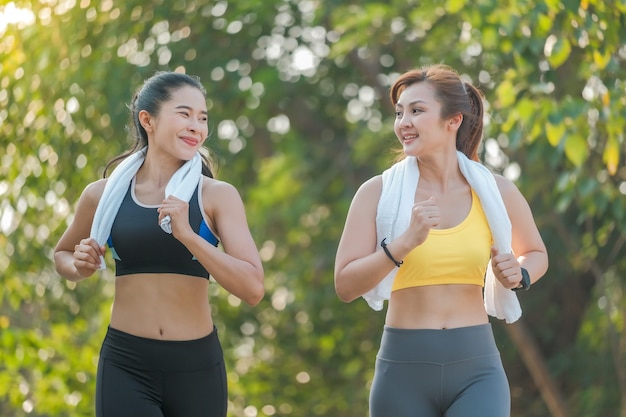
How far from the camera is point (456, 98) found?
368 cm

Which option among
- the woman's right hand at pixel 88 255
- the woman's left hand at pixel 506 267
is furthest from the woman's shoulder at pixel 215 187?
the woman's left hand at pixel 506 267

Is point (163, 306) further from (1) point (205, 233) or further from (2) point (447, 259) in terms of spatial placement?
(2) point (447, 259)

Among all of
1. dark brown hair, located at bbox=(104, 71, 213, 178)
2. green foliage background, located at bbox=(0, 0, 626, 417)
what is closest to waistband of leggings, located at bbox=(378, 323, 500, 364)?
dark brown hair, located at bbox=(104, 71, 213, 178)

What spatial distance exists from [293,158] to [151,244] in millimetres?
6634

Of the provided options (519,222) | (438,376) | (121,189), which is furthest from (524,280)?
(121,189)

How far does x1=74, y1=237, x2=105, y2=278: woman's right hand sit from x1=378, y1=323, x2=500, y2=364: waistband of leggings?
0.88 metres

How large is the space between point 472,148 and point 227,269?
0.92 m

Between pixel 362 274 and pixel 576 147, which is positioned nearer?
pixel 362 274

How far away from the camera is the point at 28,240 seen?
8.55 meters

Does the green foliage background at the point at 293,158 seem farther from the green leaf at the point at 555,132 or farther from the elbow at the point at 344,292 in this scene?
the elbow at the point at 344,292

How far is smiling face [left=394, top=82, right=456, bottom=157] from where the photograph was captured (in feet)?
11.8

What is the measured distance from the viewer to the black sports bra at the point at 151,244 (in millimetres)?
3537

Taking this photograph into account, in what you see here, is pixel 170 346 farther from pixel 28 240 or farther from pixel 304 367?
pixel 304 367

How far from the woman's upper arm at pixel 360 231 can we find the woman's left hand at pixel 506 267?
35 cm
